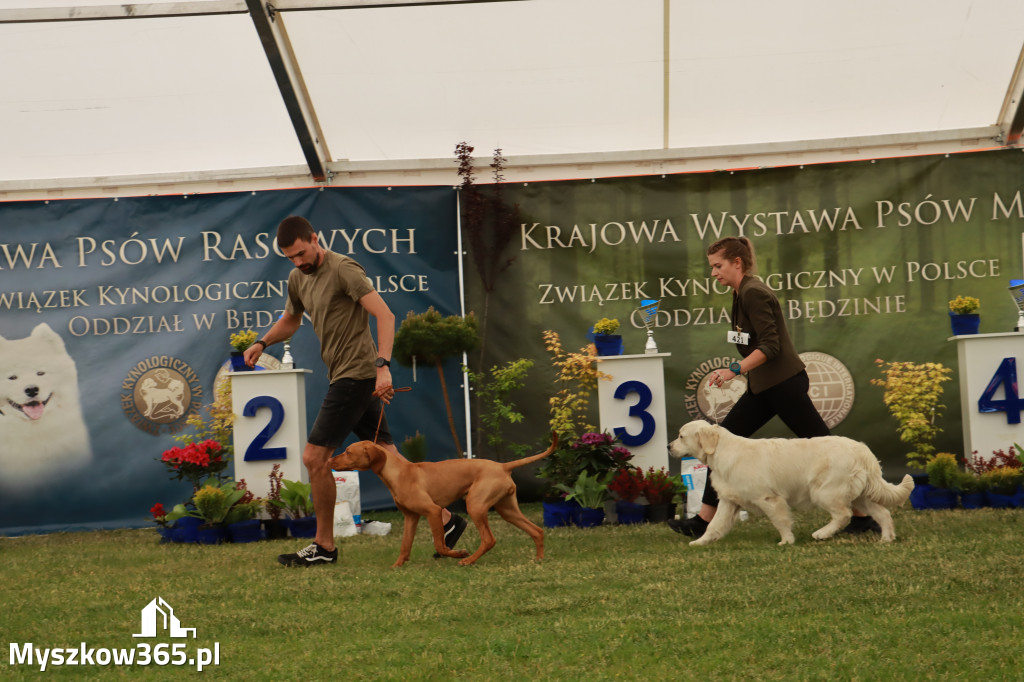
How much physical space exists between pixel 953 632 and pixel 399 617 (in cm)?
184

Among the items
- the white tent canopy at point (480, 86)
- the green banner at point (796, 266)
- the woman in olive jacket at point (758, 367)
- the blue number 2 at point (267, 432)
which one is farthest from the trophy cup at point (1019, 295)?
the blue number 2 at point (267, 432)

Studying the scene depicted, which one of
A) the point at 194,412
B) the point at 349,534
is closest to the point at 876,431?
the point at 349,534

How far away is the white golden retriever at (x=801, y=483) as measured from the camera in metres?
5.04

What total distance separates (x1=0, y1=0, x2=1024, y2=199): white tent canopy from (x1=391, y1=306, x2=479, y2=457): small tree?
1.54 metres

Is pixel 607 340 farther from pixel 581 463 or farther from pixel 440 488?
pixel 440 488

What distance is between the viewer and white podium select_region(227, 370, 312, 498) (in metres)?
7.19

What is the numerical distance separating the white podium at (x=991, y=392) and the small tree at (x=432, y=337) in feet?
12.0

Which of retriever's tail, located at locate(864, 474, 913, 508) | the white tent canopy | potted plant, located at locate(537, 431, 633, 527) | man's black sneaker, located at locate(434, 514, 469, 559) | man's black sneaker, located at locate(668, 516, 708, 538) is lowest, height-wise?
man's black sneaker, located at locate(668, 516, 708, 538)

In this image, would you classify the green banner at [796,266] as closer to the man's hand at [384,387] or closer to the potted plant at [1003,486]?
the potted plant at [1003,486]

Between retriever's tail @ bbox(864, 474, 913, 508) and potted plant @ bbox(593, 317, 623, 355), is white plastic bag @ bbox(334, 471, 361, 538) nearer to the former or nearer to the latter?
potted plant @ bbox(593, 317, 623, 355)

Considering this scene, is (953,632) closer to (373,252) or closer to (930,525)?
(930,525)

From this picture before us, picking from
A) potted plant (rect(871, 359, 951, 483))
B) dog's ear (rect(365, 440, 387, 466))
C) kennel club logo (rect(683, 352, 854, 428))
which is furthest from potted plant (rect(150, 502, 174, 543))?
potted plant (rect(871, 359, 951, 483))

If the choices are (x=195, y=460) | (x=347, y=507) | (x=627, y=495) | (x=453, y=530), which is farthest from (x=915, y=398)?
→ (x=195, y=460)

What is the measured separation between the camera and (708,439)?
525 cm
